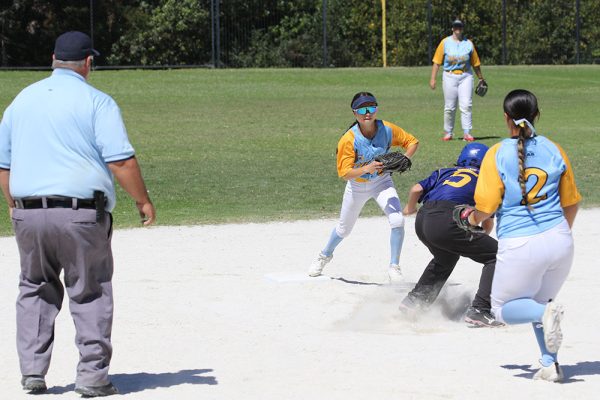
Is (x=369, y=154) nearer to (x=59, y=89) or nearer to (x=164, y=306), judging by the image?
(x=164, y=306)

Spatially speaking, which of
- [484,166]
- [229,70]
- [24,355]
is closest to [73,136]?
[24,355]

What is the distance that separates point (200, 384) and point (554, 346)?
6.78 ft

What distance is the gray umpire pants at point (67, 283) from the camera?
6.47 metres

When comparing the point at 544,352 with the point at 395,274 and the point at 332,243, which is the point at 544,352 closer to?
the point at 395,274

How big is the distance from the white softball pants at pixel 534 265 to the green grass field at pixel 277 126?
7.24 m

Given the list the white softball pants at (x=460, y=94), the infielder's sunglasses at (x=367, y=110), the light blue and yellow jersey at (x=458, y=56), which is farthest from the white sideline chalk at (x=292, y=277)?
the light blue and yellow jersey at (x=458, y=56)

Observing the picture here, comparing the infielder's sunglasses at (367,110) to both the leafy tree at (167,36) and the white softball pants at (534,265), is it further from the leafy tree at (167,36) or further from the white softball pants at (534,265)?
the leafy tree at (167,36)

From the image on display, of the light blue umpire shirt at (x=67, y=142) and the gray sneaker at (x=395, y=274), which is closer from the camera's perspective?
the light blue umpire shirt at (x=67, y=142)

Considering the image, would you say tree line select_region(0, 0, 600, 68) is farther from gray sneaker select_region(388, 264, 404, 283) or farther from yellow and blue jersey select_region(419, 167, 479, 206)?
yellow and blue jersey select_region(419, 167, 479, 206)

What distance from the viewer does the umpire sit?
254 inches

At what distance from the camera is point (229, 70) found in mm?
36781

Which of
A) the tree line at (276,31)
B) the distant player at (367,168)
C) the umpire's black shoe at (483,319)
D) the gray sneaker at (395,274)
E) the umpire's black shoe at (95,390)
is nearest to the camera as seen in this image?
the umpire's black shoe at (95,390)

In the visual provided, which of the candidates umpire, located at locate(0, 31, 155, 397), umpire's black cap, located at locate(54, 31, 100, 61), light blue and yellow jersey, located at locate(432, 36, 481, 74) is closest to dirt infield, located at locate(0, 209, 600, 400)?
umpire, located at locate(0, 31, 155, 397)

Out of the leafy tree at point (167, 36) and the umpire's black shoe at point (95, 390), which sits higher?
the leafy tree at point (167, 36)
